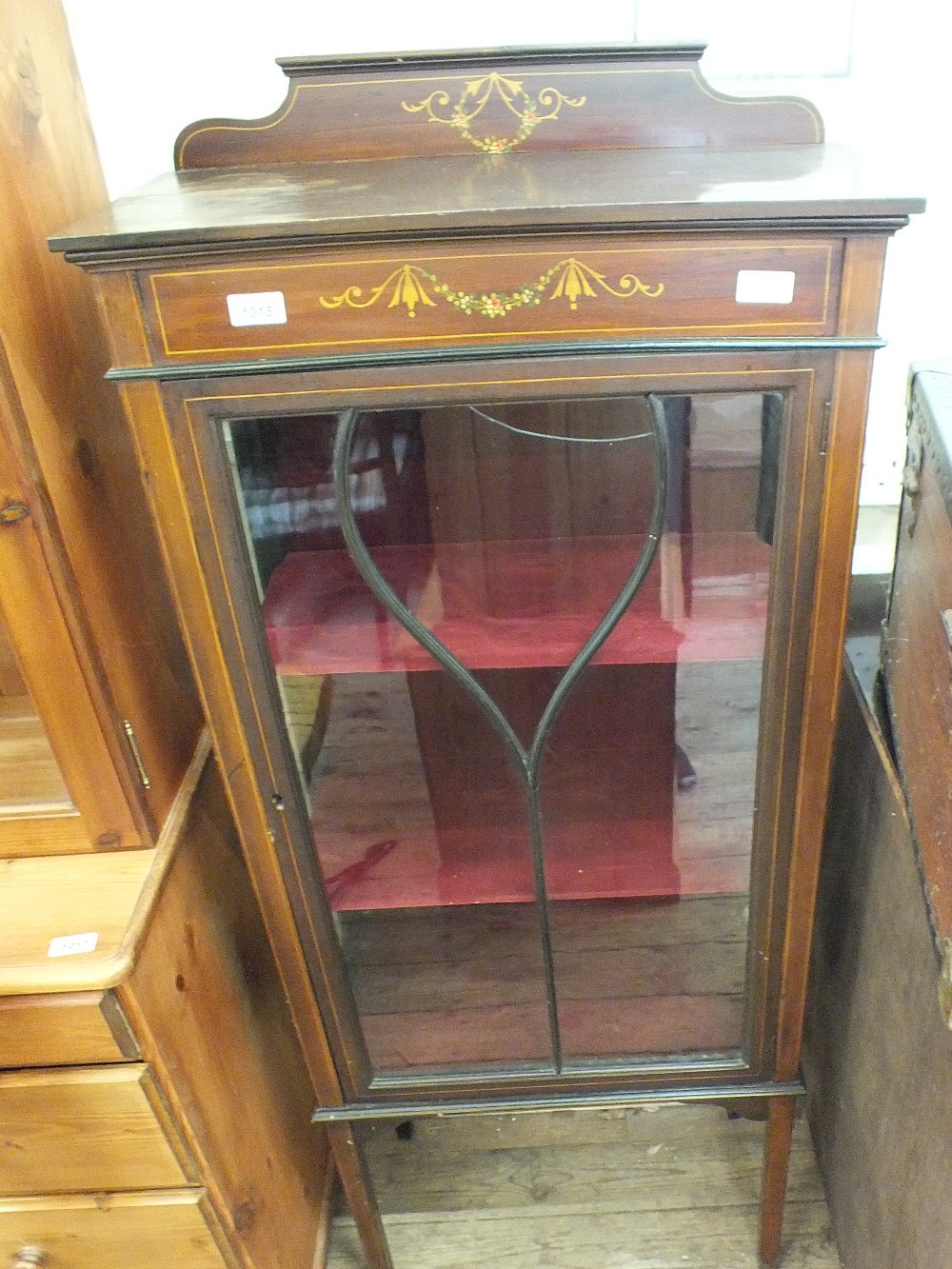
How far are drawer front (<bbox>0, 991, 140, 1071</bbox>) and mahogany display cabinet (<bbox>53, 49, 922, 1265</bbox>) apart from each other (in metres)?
0.17

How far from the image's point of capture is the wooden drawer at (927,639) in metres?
0.71

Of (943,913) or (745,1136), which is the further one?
(745,1136)

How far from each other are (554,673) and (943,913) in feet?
1.25

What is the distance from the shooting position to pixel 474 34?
0.98 meters

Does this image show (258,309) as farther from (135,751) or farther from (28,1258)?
(28,1258)

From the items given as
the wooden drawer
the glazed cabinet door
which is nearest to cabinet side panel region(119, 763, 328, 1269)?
the glazed cabinet door

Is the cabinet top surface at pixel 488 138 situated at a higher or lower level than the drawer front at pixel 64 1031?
higher

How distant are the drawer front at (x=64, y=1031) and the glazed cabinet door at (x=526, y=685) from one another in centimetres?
20

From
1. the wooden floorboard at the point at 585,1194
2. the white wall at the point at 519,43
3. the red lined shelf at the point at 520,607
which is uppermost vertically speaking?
the white wall at the point at 519,43

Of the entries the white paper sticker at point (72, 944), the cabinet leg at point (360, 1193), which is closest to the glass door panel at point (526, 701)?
the cabinet leg at point (360, 1193)

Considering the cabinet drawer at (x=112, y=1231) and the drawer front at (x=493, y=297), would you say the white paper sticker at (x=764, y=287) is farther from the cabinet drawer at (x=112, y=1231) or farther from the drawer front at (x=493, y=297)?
the cabinet drawer at (x=112, y=1231)

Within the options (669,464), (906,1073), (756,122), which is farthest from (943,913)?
(756,122)

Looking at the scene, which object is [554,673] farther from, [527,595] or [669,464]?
[669,464]

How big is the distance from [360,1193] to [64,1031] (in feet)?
1.71
